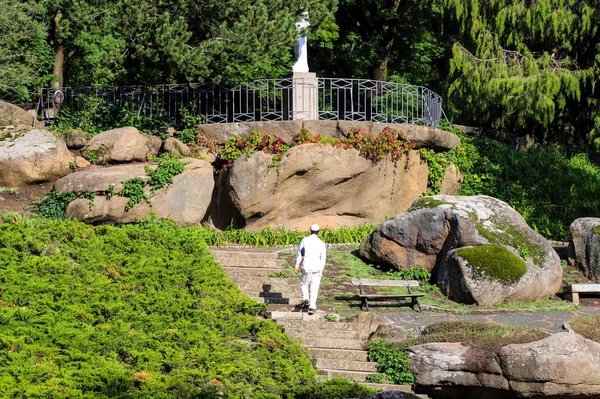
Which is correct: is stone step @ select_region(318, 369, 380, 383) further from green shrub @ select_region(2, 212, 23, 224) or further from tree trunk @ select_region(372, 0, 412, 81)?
tree trunk @ select_region(372, 0, 412, 81)

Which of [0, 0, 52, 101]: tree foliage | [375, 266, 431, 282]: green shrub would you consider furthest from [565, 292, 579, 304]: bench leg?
[0, 0, 52, 101]: tree foliage

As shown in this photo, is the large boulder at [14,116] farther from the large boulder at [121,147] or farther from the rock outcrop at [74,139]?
the large boulder at [121,147]

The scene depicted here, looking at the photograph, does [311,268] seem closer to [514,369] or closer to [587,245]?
[514,369]

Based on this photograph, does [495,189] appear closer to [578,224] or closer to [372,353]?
[578,224]

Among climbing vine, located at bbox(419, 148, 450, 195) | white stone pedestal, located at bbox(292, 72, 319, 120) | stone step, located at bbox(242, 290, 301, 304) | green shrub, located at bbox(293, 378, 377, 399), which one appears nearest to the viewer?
green shrub, located at bbox(293, 378, 377, 399)

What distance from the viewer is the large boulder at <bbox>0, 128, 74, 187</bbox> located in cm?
2095

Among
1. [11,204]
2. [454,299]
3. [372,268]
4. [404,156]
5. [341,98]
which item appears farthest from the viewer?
[341,98]

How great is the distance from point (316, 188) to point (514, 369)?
30.4ft

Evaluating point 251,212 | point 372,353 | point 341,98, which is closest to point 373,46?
point 341,98

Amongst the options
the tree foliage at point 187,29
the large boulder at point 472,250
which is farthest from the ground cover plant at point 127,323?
the tree foliage at point 187,29

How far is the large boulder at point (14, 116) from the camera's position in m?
22.7

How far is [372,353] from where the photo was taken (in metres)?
13.7

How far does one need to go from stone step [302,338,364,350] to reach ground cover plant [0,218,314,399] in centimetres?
57

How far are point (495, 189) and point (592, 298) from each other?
20.2ft
